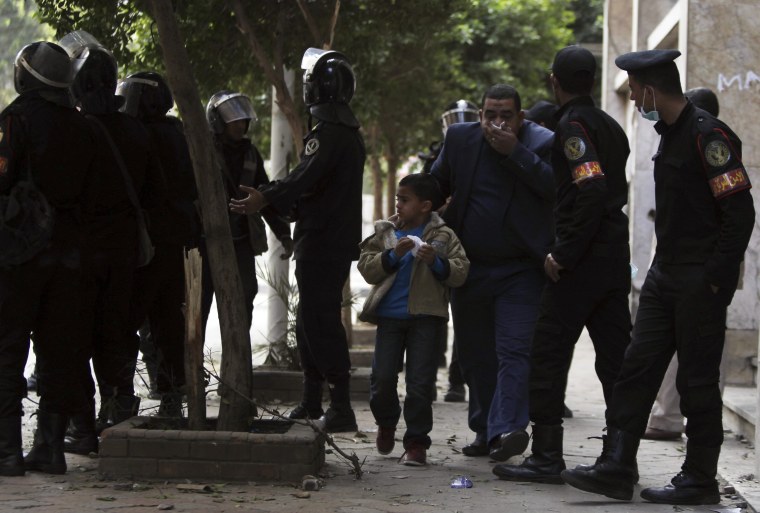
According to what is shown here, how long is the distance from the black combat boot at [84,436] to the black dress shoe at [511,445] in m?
2.08

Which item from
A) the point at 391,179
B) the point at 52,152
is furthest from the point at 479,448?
the point at 391,179

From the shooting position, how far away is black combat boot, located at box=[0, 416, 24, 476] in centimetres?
606

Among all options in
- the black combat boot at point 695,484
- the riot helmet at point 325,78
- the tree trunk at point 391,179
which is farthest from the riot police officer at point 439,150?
the tree trunk at point 391,179

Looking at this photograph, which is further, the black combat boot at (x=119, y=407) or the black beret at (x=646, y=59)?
the black combat boot at (x=119, y=407)

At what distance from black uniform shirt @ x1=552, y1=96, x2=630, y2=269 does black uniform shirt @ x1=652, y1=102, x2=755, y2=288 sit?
30 cm

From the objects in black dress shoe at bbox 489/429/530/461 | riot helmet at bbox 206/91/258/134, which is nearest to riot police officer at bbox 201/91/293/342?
riot helmet at bbox 206/91/258/134

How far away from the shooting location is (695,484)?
5852mm

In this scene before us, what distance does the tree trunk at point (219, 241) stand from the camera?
20.5ft

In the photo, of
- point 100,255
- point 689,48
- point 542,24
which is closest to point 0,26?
point 542,24

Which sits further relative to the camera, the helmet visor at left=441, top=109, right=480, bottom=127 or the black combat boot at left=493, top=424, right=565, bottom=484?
the helmet visor at left=441, top=109, right=480, bottom=127

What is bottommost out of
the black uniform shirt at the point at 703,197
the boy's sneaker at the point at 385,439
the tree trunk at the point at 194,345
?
the boy's sneaker at the point at 385,439

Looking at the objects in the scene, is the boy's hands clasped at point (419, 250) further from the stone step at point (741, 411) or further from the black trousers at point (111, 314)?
Answer: the stone step at point (741, 411)

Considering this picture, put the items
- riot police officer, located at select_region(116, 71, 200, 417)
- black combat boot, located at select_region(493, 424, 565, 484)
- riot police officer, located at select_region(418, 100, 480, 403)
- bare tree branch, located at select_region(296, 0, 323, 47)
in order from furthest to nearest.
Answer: riot police officer, located at select_region(418, 100, 480, 403) → bare tree branch, located at select_region(296, 0, 323, 47) → riot police officer, located at select_region(116, 71, 200, 417) → black combat boot, located at select_region(493, 424, 565, 484)

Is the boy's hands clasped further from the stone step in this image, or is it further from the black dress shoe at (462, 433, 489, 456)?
the stone step
